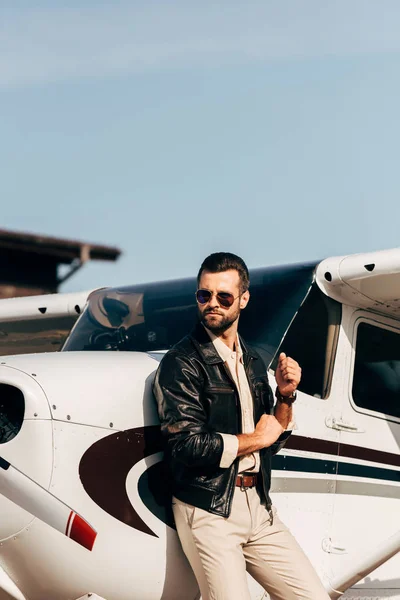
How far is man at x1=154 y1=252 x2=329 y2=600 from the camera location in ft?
11.8

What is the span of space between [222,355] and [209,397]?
0.21m

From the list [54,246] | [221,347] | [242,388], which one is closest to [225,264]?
[221,347]

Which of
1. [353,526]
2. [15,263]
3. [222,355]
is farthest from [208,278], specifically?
[15,263]

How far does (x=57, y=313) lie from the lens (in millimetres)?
6969

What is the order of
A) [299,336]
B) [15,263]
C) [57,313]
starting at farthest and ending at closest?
[15,263] < [57,313] < [299,336]

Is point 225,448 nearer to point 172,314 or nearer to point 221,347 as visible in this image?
point 221,347

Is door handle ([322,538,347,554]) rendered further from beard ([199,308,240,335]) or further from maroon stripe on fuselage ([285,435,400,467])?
beard ([199,308,240,335])

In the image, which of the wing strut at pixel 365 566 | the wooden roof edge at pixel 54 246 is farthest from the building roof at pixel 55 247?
the wing strut at pixel 365 566

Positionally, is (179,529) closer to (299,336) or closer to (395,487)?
(299,336)

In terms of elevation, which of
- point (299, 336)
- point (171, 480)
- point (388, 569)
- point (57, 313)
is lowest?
point (388, 569)

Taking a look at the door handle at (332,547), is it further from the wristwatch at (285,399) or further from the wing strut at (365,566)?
the wristwatch at (285,399)

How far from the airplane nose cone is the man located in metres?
0.51

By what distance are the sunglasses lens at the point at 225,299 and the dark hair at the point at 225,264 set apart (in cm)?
10

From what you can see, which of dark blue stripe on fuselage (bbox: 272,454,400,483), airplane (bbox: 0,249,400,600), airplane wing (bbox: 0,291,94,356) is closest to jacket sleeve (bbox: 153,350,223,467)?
airplane (bbox: 0,249,400,600)
